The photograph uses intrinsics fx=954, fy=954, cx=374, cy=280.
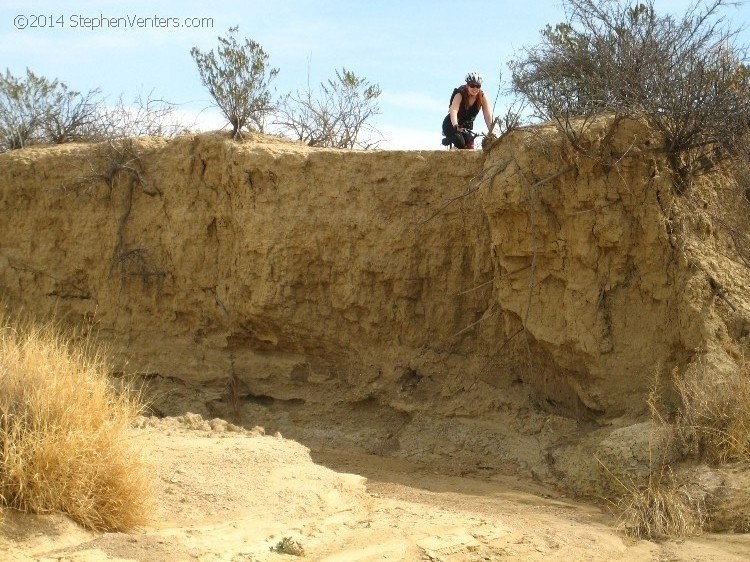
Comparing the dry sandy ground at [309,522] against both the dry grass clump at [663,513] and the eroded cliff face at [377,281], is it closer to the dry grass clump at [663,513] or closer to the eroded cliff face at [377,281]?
the dry grass clump at [663,513]

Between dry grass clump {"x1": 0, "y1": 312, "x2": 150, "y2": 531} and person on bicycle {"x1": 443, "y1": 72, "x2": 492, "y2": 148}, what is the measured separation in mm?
4641

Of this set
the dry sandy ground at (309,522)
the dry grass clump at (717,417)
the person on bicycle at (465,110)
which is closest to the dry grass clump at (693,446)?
the dry grass clump at (717,417)

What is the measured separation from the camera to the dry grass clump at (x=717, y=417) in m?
6.63

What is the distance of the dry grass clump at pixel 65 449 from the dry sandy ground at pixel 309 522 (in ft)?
0.40

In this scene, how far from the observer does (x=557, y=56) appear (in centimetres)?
940

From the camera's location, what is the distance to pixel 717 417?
6781mm

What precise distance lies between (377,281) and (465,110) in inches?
74.6

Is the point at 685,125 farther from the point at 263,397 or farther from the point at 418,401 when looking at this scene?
the point at 263,397

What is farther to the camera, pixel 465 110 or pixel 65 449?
pixel 465 110

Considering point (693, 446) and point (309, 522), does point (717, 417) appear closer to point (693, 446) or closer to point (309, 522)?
point (693, 446)

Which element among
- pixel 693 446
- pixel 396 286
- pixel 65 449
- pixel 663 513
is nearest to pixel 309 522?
pixel 65 449

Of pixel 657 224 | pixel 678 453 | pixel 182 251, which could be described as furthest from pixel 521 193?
pixel 182 251

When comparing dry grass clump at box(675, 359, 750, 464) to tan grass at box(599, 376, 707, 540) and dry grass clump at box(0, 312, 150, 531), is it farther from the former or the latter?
dry grass clump at box(0, 312, 150, 531)

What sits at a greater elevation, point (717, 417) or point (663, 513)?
point (717, 417)
